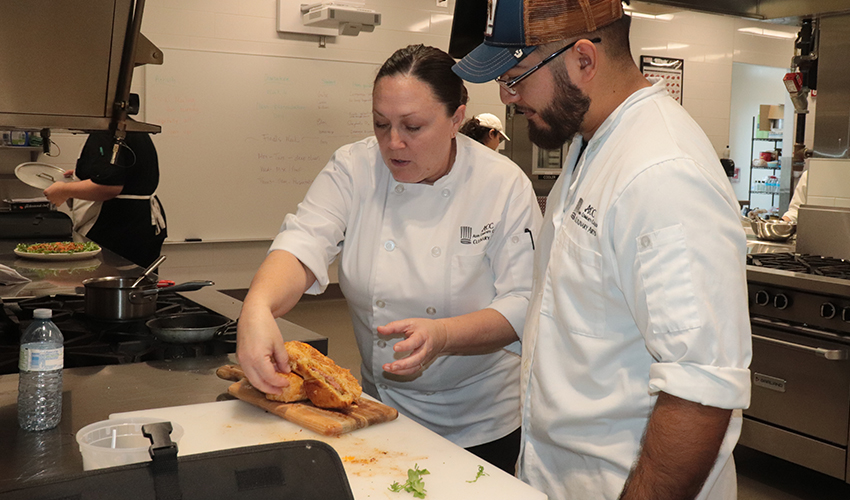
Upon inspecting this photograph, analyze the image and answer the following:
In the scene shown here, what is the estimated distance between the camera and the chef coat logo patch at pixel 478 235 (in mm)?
1896

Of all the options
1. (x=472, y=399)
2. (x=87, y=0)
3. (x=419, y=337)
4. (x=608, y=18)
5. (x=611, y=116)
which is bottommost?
(x=472, y=399)

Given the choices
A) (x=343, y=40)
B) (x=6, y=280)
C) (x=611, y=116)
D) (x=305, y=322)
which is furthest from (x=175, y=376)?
(x=343, y=40)

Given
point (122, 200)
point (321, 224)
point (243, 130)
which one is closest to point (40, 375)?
point (321, 224)

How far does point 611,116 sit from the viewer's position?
1299 millimetres

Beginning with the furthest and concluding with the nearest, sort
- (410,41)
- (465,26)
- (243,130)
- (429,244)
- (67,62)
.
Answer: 1. (410,41)
2. (243,130)
3. (465,26)
4. (429,244)
5. (67,62)

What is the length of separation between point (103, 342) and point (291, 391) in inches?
30.1

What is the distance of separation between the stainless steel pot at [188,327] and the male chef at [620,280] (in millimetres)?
884

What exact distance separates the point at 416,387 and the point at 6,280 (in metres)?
1.78

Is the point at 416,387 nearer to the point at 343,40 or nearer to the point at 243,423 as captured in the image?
the point at 243,423

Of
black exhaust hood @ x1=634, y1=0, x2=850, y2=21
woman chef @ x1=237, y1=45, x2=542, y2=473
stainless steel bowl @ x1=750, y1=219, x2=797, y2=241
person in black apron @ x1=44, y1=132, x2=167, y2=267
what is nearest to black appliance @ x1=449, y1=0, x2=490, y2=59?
black exhaust hood @ x1=634, y1=0, x2=850, y2=21

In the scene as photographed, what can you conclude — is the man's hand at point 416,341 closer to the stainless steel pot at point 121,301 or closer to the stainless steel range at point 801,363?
the stainless steel pot at point 121,301

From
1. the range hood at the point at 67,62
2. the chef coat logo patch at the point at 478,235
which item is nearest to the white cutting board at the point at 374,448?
the chef coat logo patch at the point at 478,235

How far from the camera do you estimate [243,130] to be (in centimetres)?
626

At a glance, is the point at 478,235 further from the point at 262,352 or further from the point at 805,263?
the point at 805,263
